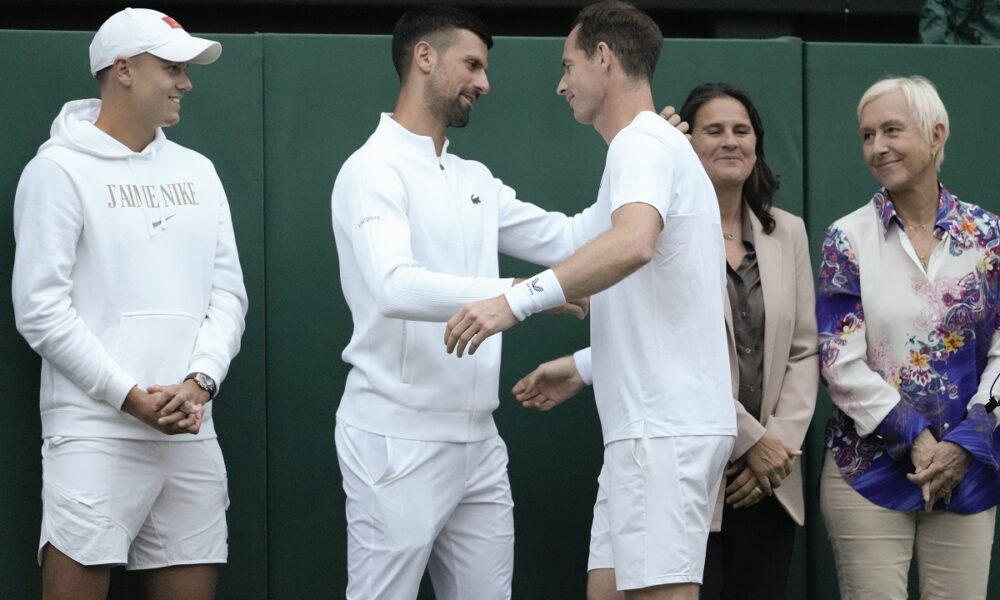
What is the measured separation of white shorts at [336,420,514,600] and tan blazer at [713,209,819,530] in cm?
63

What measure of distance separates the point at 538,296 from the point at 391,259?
51 centimetres

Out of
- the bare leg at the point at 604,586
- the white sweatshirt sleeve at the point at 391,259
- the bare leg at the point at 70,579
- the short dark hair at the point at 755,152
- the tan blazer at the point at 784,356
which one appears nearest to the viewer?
the white sweatshirt sleeve at the point at 391,259

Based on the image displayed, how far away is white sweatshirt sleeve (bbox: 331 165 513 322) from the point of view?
3.80 meters

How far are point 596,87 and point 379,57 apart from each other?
1332 millimetres

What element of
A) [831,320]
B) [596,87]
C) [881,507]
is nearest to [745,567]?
[881,507]

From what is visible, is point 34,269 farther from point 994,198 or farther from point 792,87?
point 994,198

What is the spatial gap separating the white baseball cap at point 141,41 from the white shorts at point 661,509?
1686 mm

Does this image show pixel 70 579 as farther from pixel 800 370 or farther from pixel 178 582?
pixel 800 370

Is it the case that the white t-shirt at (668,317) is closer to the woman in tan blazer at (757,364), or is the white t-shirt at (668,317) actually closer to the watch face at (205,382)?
the woman in tan blazer at (757,364)

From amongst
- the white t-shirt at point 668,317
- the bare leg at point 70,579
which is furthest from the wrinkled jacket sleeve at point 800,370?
the bare leg at point 70,579

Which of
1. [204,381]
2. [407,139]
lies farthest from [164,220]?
[407,139]

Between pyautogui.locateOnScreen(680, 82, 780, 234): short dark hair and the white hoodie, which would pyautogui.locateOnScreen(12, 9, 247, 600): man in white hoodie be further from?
pyautogui.locateOnScreen(680, 82, 780, 234): short dark hair

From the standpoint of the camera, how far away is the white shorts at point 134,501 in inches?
161

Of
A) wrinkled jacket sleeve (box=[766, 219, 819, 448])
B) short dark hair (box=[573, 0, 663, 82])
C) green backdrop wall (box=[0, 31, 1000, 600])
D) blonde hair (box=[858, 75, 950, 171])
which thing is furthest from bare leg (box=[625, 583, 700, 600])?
blonde hair (box=[858, 75, 950, 171])
